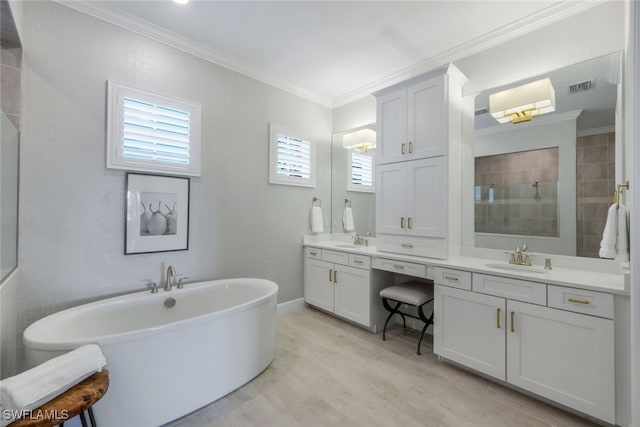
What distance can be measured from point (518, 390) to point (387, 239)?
156cm

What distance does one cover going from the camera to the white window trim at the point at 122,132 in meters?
2.21

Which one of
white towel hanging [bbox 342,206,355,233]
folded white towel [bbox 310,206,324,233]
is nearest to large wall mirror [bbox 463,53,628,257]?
white towel hanging [bbox 342,206,355,233]

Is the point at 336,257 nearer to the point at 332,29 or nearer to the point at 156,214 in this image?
the point at 156,214

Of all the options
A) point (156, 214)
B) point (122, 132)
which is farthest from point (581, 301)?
point (122, 132)

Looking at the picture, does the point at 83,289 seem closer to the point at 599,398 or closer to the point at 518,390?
the point at 518,390

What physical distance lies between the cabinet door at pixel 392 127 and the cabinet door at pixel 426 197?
8.7 inches

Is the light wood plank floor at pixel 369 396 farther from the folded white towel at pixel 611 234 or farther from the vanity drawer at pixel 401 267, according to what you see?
the folded white towel at pixel 611 234

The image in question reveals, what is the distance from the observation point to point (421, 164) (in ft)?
8.57

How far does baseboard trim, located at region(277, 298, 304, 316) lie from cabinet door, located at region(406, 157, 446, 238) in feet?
5.88

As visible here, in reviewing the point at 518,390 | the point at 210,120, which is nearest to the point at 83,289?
the point at 210,120

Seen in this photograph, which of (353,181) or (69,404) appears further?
(353,181)

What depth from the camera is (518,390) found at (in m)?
1.95

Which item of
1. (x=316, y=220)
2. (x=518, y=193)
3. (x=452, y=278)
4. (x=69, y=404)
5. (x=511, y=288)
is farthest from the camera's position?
(x=316, y=220)

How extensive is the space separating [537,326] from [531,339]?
105 mm
